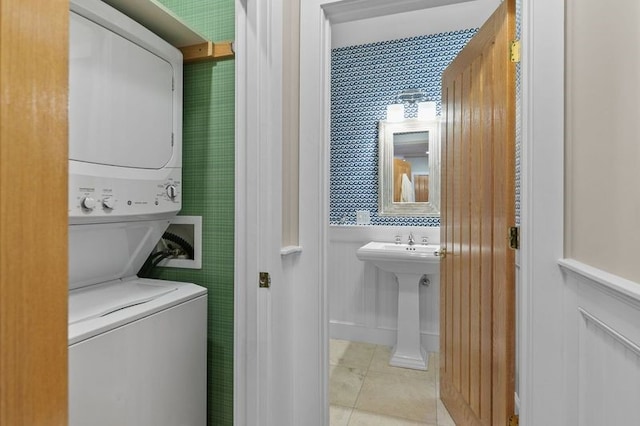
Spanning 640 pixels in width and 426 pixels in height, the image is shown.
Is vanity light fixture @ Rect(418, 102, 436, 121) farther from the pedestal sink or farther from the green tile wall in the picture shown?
the green tile wall

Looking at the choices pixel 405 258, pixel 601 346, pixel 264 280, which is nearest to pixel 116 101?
pixel 264 280

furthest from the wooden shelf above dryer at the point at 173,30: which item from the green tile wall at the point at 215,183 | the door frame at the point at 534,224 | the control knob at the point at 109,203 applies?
the control knob at the point at 109,203

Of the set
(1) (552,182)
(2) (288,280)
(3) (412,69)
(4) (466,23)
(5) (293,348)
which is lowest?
(5) (293,348)

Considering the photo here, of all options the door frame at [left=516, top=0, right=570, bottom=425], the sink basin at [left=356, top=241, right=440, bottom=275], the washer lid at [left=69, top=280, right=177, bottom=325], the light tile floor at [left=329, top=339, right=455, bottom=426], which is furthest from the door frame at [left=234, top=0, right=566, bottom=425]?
the sink basin at [left=356, top=241, right=440, bottom=275]

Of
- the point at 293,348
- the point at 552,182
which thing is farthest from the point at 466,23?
the point at 293,348

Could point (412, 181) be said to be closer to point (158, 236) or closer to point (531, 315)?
point (531, 315)

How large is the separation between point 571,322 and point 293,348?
1.04 metres

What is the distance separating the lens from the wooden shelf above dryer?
1265 millimetres

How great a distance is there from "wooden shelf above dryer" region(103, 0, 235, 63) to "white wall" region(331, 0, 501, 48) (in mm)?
1164

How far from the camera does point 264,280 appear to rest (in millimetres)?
1247

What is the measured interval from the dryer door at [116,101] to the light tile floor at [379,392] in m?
1.79

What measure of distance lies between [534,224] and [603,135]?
388mm

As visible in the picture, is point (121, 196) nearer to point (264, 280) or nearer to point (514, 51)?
point (264, 280)

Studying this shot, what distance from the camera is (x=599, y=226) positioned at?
96cm
